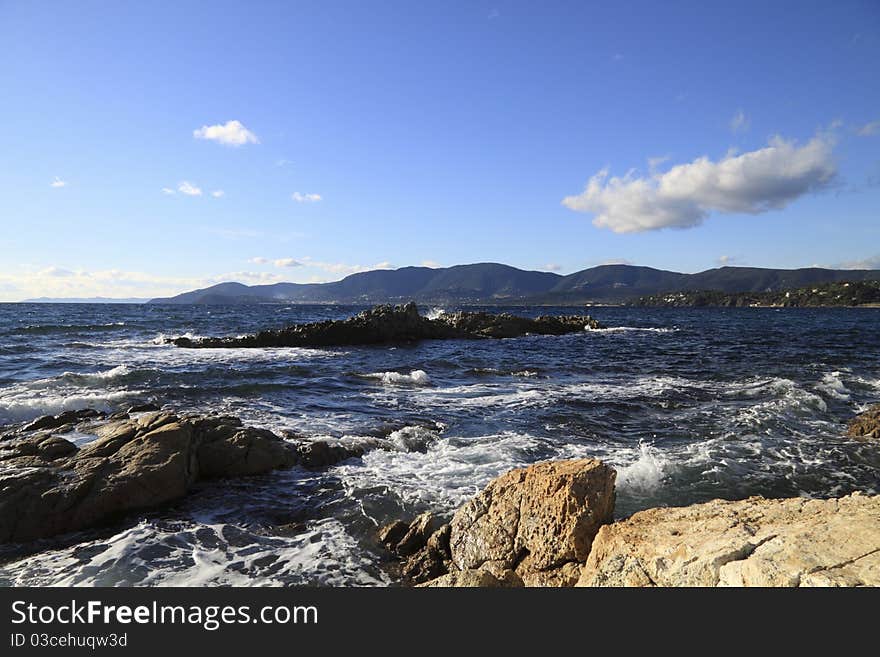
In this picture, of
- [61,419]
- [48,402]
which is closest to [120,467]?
[61,419]

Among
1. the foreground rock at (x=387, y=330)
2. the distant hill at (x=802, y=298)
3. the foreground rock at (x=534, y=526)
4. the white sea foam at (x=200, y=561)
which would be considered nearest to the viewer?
the foreground rock at (x=534, y=526)

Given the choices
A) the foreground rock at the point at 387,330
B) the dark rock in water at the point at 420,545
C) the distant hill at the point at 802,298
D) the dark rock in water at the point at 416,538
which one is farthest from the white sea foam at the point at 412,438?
the distant hill at the point at 802,298

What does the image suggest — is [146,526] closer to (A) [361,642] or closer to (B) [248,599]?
(B) [248,599]

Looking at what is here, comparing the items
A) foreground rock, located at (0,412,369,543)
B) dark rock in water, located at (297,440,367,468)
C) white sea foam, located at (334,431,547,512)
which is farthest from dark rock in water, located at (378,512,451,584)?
foreground rock, located at (0,412,369,543)

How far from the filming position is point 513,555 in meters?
5.93

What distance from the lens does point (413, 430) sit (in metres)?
13.2

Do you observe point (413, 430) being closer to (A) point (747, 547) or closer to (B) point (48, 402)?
(A) point (747, 547)

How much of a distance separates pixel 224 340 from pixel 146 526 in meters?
31.8

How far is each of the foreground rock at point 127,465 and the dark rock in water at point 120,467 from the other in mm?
13

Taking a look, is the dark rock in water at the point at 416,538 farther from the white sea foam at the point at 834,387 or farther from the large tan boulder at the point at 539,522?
the white sea foam at the point at 834,387

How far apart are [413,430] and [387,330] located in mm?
28415

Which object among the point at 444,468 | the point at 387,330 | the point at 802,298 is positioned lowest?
the point at 444,468

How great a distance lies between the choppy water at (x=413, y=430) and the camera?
6.86m

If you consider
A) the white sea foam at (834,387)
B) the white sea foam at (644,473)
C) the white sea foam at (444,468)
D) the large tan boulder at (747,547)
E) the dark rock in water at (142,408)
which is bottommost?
the white sea foam at (444,468)
